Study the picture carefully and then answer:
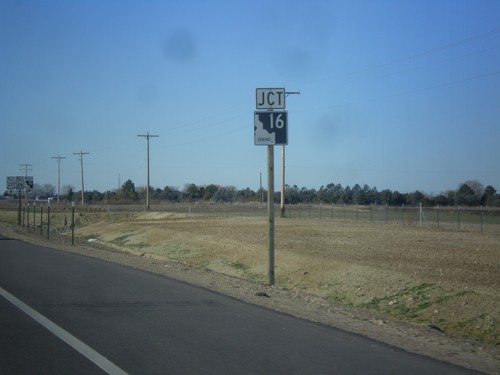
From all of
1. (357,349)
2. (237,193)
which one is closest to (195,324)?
(357,349)

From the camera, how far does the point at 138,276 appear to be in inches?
686

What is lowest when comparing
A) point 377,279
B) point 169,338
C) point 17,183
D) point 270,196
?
point 377,279

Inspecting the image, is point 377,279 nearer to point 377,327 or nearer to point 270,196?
point 270,196

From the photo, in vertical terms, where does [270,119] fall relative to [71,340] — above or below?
above

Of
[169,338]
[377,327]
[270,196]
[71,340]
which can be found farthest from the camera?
[270,196]

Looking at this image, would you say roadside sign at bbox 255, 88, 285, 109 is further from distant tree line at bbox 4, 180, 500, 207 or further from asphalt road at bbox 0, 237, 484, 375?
distant tree line at bbox 4, 180, 500, 207

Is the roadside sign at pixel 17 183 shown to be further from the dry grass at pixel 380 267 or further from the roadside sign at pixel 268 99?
the roadside sign at pixel 268 99

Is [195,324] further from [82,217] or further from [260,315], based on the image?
[82,217]

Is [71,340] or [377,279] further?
[377,279]

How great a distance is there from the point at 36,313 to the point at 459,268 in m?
15.4

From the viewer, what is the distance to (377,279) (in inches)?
763

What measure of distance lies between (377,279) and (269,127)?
21.9 feet

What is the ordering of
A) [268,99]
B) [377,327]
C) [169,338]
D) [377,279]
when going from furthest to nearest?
[377,279], [268,99], [377,327], [169,338]

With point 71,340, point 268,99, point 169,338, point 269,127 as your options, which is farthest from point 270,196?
point 71,340
